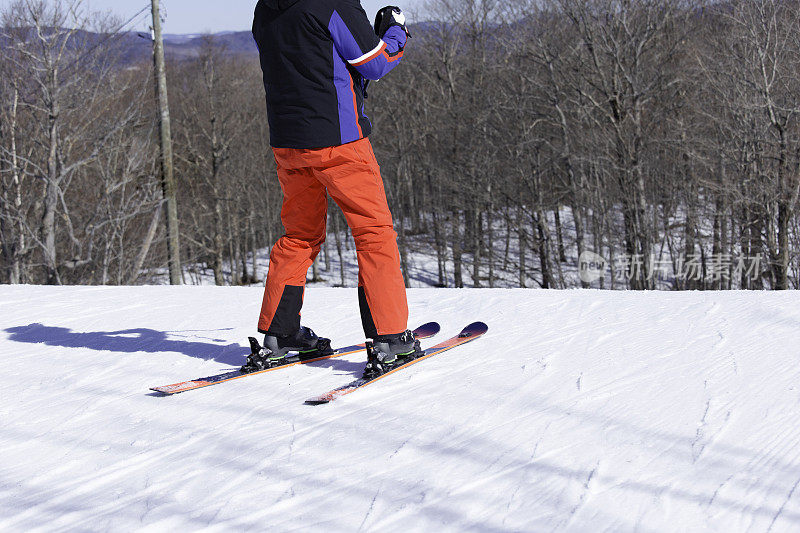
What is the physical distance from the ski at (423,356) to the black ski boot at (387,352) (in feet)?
0.09

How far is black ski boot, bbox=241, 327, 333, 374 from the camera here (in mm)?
2852

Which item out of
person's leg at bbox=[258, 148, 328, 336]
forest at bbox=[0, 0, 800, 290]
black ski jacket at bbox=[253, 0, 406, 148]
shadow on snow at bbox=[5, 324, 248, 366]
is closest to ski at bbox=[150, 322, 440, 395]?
person's leg at bbox=[258, 148, 328, 336]

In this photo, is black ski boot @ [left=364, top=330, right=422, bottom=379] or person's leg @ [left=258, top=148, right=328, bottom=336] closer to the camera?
black ski boot @ [left=364, top=330, right=422, bottom=379]

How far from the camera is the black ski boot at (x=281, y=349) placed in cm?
285

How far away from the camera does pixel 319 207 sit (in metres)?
2.92

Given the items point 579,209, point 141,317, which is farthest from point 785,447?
point 579,209


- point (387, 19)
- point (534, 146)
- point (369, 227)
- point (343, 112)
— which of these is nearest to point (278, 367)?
point (369, 227)

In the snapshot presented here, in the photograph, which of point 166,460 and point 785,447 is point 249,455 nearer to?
point 166,460

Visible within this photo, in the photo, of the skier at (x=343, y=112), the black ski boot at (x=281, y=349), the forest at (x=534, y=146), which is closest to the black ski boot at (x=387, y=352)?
the skier at (x=343, y=112)

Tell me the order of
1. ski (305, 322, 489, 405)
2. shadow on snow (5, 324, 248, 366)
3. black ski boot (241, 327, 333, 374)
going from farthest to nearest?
shadow on snow (5, 324, 248, 366) < black ski boot (241, 327, 333, 374) < ski (305, 322, 489, 405)

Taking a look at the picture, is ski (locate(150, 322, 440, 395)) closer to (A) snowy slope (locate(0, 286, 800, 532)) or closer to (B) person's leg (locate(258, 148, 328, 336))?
(A) snowy slope (locate(0, 286, 800, 532))

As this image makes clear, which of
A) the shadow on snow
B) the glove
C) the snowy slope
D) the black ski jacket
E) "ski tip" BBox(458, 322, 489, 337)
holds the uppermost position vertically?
the glove

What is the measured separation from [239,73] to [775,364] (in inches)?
1421

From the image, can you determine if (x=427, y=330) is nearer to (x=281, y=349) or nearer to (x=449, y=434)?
(x=281, y=349)
